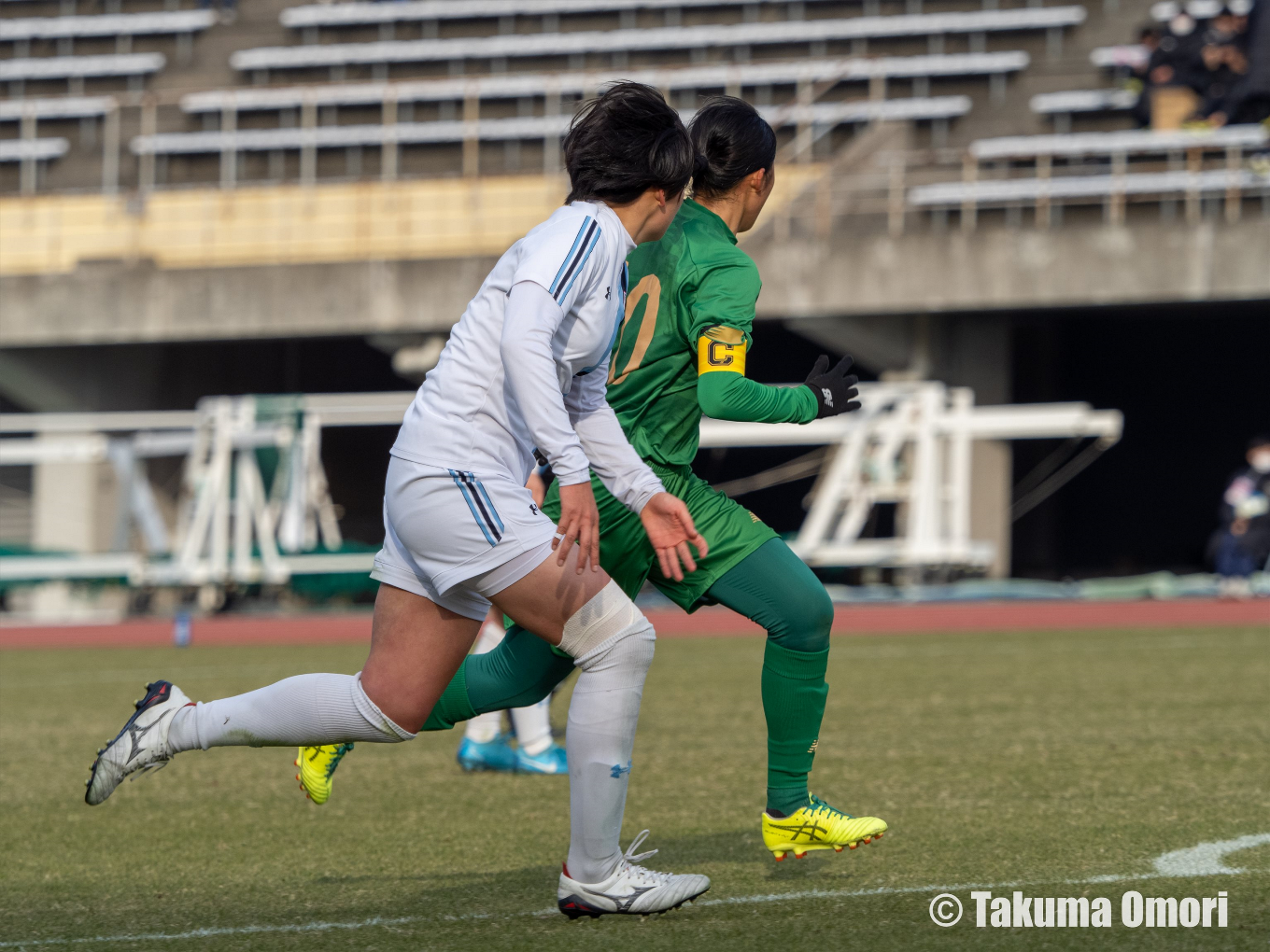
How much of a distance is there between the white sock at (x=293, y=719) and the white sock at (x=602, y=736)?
402 millimetres

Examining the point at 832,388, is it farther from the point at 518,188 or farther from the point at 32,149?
the point at 32,149

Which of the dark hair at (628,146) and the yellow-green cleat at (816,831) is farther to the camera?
the yellow-green cleat at (816,831)

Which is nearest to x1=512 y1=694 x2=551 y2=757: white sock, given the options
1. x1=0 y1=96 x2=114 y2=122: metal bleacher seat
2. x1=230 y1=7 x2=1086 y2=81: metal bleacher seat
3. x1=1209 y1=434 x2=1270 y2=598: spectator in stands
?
x1=1209 y1=434 x2=1270 y2=598: spectator in stands

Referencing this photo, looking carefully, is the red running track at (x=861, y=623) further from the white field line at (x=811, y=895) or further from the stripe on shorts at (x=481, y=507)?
the stripe on shorts at (x=481, y=507)

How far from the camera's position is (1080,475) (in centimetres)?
2722

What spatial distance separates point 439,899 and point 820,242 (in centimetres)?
1597

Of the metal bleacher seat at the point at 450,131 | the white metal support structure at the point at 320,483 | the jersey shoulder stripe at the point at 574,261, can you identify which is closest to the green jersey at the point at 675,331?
the jersey shoulder stripe at the point at 574,261

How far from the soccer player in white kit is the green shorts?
29 centimetres

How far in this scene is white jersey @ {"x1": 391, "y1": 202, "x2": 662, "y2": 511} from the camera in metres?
3.20

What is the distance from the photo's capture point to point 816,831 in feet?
12.3

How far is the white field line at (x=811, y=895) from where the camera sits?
11.2ft

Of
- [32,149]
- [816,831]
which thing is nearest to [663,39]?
[32,149]

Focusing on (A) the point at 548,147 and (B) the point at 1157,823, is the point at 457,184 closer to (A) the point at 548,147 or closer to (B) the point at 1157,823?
(A) the point at 548,147

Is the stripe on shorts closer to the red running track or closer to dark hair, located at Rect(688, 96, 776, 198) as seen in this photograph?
dark hair, located at Rect(688, 96, 776, 198)
